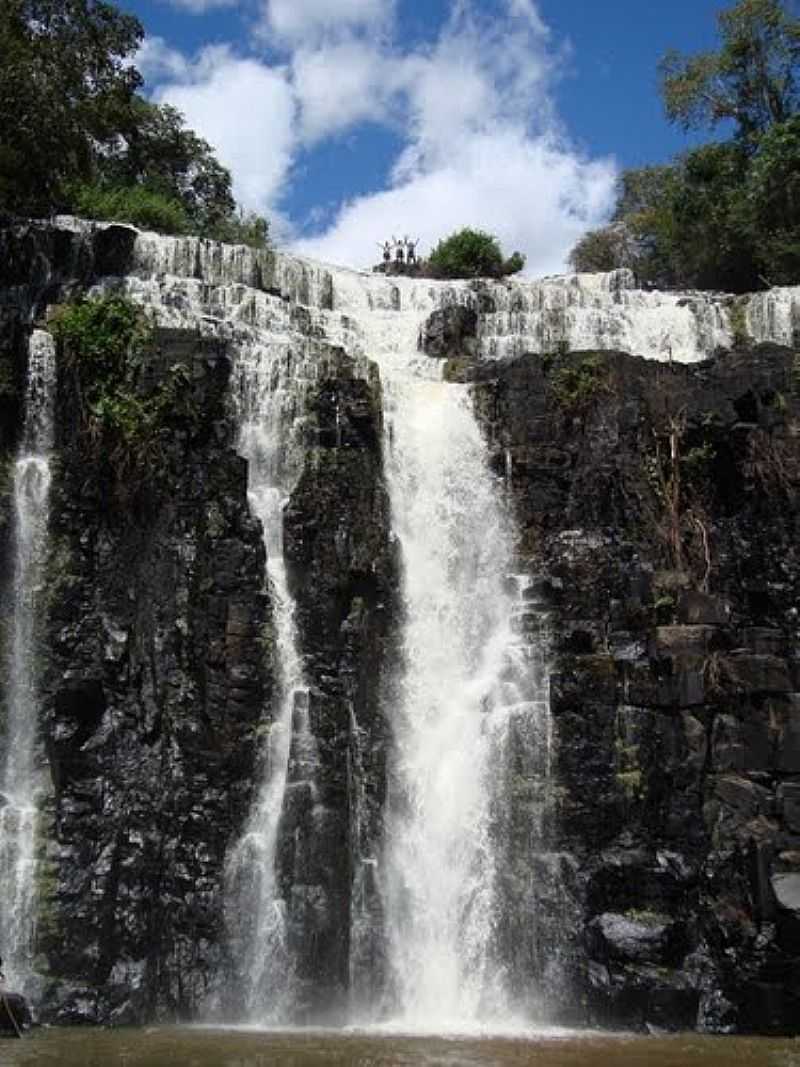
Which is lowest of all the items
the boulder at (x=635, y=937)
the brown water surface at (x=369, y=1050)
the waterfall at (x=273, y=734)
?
the brown water surface at (x=369, y=1050)

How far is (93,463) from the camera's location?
1994 cm

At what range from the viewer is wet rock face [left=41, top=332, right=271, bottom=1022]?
1627 centimetres

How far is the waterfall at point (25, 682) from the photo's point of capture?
643 inches

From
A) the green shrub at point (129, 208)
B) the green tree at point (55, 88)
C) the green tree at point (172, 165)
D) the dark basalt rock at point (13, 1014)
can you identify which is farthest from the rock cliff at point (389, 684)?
the green tree at point (172, 165)

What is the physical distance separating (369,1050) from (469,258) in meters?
34.2

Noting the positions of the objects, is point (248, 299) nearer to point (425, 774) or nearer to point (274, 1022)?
point (425, 774)

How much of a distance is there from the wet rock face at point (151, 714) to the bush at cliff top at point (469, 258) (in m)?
23.5

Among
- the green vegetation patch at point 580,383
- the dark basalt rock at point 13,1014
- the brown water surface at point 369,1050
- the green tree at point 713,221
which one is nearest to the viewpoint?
the brown water surface at point 369,1050

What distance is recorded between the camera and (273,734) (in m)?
18.0

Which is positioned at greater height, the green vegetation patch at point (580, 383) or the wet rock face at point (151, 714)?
the green vegetation patch at point (580, 383)

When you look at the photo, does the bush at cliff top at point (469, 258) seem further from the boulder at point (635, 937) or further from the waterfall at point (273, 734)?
the boulder at point (635, 937)

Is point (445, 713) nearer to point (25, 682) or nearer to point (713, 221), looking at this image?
point (25, 682)

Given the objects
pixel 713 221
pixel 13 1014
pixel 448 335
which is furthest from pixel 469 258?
pixel 13 1014

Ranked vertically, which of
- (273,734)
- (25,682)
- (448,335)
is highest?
(448,335)
